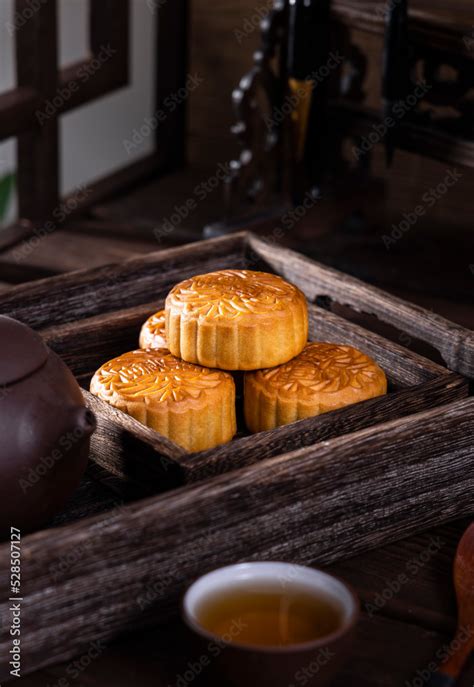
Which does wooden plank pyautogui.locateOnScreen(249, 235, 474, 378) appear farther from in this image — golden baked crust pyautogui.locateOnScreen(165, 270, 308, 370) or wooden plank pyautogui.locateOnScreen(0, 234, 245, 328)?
golden baked crust pyautogui.locateOnScreen(165, 270, 308, 370)

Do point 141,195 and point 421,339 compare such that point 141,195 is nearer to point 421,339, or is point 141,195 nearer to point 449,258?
point 449,258

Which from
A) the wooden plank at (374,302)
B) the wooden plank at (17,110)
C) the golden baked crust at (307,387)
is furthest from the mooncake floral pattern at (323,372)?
the wooden plank at (17,110)

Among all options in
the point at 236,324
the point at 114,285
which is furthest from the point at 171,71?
the point at 236,324

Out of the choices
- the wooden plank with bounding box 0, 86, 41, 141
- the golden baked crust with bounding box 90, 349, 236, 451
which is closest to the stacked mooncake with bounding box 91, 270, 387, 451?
the golden baked crust with bounding box 90, 349, 236, 451

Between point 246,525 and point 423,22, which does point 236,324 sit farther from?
point 423,22

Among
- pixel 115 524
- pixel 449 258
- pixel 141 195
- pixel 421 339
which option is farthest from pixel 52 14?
pixel 115 524

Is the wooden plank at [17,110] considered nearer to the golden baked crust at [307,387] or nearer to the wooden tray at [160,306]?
the wooden tray at [160,306]
